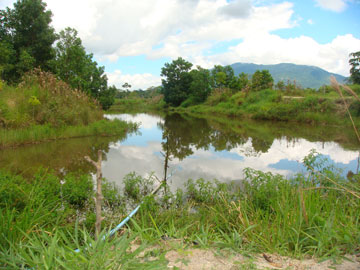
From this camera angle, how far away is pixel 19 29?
43.2 ft

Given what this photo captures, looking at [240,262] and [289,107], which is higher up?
[289,107]

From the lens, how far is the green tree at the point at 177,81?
121 feet

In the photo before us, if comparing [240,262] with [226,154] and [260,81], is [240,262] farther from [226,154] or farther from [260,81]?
[260,81]

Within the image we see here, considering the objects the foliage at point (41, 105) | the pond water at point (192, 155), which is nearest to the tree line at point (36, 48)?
the foliage at point (41, 105)

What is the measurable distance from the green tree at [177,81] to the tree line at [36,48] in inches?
878

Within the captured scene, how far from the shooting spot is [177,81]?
37.8 meters

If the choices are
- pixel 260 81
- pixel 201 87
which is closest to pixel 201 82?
pixel 201 87

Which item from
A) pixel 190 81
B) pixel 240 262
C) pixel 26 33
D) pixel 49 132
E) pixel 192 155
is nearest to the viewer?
pixel 240 262

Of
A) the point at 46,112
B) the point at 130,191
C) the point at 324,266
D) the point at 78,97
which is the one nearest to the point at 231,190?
the point at 130,191

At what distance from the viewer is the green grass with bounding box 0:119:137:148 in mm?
7109

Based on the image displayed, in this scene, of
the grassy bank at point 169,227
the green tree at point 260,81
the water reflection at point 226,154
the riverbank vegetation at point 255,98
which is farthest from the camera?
the green tree at point 260,81

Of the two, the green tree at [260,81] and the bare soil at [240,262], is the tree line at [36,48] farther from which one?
the green tree at [260,81]

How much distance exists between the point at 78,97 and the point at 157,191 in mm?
7486

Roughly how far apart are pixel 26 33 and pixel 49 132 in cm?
842
